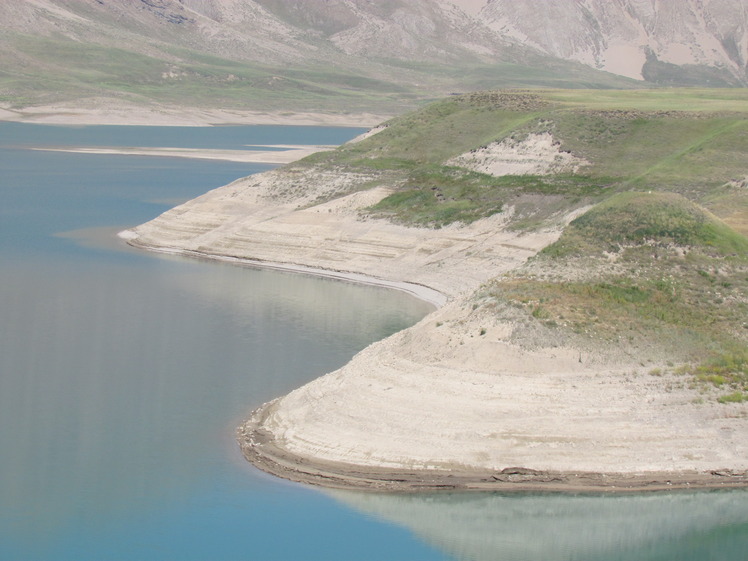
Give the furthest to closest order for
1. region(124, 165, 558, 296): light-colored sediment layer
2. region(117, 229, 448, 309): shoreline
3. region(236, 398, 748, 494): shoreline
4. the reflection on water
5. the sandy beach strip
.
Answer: the sandy beach strip → region(124, 165, 558, 296): light-colored sediment layer → region(117, 229, 448, 309): shoreline → region(236, 398, 748, 494): shoreline → the reflection on water

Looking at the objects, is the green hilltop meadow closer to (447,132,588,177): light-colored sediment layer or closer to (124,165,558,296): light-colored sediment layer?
(447,132,588,177): light-colored sediment layer

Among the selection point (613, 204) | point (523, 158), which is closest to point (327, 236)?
point (523, 158)

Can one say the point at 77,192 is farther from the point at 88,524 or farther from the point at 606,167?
the point at 88,524

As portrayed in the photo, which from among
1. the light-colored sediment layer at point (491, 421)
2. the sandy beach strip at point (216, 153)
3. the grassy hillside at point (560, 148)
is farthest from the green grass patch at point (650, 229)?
the sandy beach strip at point (216, 153)

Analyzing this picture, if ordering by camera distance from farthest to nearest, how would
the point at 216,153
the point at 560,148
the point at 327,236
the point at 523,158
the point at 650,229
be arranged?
the point at 216,153 → the point at 523,158 → the point at 560,148 → the point at 327,236 → the point at 650,229

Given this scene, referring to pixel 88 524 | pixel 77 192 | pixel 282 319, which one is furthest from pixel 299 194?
pixel 88 524

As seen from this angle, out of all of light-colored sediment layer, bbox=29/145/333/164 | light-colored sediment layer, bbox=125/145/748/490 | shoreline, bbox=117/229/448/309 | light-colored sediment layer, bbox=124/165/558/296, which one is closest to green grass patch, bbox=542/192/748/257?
light-colored sediment layer, bbox=125/145/748/490

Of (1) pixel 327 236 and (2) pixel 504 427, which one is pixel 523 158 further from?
(2) pixel 504 427
